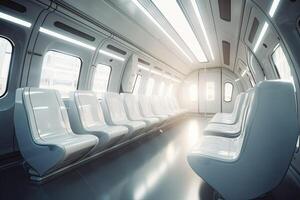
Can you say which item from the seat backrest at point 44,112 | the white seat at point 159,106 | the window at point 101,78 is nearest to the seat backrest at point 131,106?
the window at point 101,78

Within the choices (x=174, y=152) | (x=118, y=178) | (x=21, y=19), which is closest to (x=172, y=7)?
(x=21, y=19)

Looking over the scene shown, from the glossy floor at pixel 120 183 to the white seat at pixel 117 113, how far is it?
0.82 metres

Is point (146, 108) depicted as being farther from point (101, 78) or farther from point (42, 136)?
point (42, 136)

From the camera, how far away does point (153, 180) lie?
3.01m

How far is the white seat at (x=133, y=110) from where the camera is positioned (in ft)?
18.9

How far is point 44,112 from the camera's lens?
3.32 meters

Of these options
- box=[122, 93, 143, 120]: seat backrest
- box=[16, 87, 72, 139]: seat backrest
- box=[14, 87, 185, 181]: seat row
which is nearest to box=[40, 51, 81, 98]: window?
box=[14, 87, 185, 181]: seat row

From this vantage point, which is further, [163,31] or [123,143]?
[163,31]

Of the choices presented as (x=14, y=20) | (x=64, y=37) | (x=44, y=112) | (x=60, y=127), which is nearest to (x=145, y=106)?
(x=64, y=37)

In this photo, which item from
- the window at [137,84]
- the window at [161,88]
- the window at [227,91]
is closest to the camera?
the window at [137,84]

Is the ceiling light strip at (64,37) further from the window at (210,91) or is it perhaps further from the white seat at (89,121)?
the window at (210,91)

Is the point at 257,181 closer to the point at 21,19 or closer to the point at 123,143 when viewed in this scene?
the point at 123,143

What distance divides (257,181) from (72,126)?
3.26m

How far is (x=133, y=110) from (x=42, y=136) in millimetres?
3205
